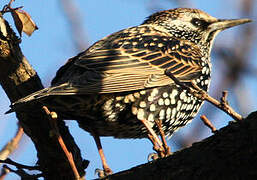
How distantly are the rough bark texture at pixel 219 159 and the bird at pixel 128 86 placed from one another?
104cm

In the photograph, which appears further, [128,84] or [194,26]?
[194,26]

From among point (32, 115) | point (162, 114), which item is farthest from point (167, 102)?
point (32, 115)

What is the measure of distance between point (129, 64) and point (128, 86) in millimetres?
258

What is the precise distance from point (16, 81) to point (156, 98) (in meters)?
1.13

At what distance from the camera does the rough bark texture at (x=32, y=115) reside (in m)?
3.43

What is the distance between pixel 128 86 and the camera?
376cm

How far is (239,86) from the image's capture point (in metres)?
2.55

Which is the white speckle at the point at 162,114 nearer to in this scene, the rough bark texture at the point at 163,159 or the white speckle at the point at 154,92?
the white speckle at the point at 154,92

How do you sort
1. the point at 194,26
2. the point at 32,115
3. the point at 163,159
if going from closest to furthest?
the point at 163,159, the point at 32,115, the point at 194,26

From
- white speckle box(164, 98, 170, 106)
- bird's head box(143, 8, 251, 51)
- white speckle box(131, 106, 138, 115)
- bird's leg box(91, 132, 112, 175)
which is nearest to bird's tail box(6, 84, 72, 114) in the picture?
white speckle box(131, 106, 138, 115)

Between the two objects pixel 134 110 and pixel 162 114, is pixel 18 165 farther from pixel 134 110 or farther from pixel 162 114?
pixel 162 114

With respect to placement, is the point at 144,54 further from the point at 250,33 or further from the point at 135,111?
the point at 250,33

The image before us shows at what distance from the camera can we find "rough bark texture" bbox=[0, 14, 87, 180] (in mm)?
3430

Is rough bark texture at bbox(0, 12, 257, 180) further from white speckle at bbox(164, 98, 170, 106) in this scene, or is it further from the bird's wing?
white speckle at bbox(164, 98, 170, 106)
